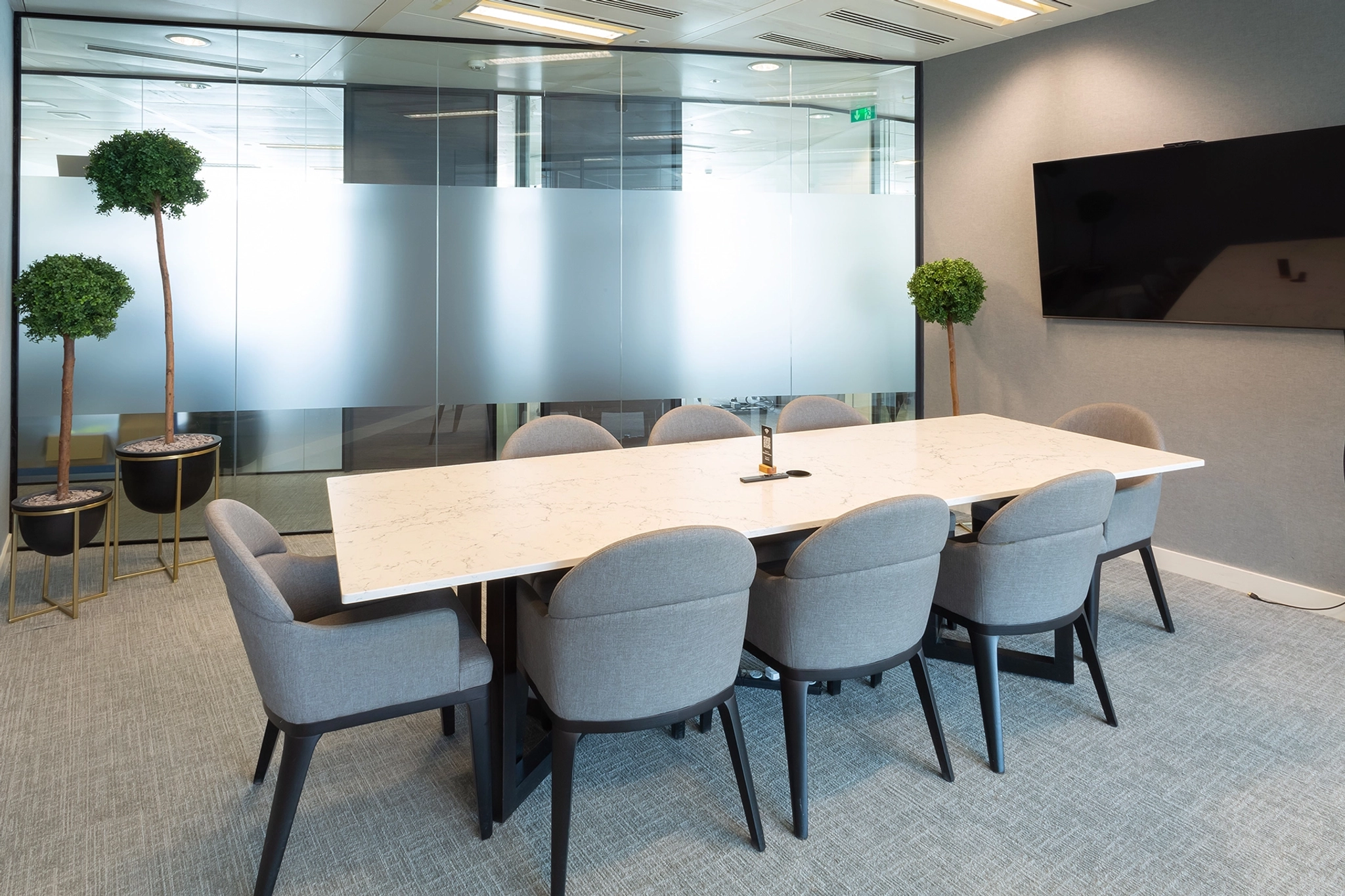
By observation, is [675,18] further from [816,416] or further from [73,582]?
[73,582]

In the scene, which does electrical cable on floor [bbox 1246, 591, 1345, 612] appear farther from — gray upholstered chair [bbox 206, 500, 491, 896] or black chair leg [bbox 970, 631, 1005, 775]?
gray upholstered chair [bbox 206, 500, 491, 896]

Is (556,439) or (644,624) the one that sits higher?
(556,439)

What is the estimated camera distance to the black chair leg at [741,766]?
2338 mm

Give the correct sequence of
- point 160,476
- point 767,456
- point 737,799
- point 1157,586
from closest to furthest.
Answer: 1. point 737,799
2. point 767,456
3. point 1157,586
4. point 160,476

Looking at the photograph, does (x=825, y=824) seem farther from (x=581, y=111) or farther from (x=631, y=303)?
(x=581, y=111)

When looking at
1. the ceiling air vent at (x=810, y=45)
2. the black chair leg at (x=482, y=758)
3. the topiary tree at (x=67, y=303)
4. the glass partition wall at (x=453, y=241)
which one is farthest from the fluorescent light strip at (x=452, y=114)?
the black chair leg at (x=482, y=758)

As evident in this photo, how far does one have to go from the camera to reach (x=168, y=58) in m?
4.98

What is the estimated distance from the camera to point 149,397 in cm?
506

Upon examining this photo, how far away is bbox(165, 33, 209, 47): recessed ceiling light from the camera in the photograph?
4.98 metres

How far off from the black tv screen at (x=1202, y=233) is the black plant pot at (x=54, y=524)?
5013mm

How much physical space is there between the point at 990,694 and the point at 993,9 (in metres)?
3.71

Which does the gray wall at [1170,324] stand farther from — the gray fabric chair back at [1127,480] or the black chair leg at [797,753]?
the black chair leg at [797,753]

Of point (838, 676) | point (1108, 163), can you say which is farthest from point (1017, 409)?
point (838, 676)

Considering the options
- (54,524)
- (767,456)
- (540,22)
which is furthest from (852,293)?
(54,524)
